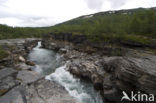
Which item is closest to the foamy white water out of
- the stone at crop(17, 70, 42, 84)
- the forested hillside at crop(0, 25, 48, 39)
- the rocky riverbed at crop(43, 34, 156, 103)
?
the rocky riverbed at crop(43, 34, 156, 103)

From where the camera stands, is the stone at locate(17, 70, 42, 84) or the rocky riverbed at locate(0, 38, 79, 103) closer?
the rocky riverbed at locate(0, 38, 79, 103)

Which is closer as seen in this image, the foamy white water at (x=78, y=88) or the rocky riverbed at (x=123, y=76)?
the rocky riverbed at (x=123, y=76)

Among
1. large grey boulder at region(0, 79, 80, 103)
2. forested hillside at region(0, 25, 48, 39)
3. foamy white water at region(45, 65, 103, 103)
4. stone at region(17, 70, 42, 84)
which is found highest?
forested hillside at region(0, 25, 48, 39)

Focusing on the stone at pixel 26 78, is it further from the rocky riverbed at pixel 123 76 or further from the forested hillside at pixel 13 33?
the forested hillside at pixel 13 33

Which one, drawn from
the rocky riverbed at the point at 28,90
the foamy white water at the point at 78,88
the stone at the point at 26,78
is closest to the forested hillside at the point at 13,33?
the stone at the point at 26,78

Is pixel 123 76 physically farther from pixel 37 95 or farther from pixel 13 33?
pixel 13 33

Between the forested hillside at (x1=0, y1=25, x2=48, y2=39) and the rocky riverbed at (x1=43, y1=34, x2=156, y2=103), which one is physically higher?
the forested hillside at (x1=0, y1=25, x2=48, y2=39)

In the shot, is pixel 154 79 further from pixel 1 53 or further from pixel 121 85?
pixel 1 53

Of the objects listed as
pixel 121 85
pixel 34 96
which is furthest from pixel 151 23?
pixel 34 96

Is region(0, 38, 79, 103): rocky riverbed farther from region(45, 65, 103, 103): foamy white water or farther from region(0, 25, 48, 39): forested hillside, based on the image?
region(0, 25, 48, 39): forested hillside

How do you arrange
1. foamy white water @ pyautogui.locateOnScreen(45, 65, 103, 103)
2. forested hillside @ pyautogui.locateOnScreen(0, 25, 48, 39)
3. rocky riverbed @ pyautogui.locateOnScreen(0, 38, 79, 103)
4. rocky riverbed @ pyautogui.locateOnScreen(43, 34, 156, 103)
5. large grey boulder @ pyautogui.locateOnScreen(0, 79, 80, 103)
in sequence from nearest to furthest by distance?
rocky riverbed @ pyautogui.locateOnScreen(43, 34, 156, 103) → large grey boulder @ pyautogui.locateOnScreen(0, 79, 80, 103) → rocky riverbed @ pyautogui.locateOnScreen(0, 38, 79, 103) → foamy white water @ pyautogui.locateOnScreen(45, 65, 103, 103) → forested hillside @ pyautogui.locateOnScreen(0, 25, 48, 39)

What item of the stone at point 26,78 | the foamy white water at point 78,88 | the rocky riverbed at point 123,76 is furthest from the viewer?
the stone at point 26,78

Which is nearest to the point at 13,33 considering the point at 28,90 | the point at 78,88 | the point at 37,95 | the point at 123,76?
the point at 28,90

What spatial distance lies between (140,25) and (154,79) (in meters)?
19.8
